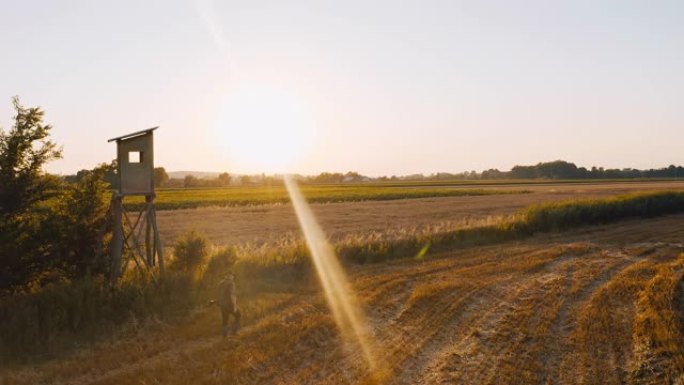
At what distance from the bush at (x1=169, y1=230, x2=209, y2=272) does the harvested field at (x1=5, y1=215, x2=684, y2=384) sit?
2593 mm

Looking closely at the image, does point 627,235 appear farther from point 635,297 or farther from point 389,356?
point 389,356

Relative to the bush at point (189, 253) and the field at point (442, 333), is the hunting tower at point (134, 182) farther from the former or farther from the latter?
the field at point (442, 333)

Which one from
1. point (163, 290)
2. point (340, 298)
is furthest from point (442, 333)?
point (163, 290)

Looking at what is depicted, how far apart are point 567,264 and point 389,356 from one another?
437 inches

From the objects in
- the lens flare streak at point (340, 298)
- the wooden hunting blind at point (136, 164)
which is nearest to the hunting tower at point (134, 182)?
the wooden hunting blind at point (136, 164)

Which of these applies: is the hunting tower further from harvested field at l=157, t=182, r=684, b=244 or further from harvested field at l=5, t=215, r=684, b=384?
harvested field at l=157, t=182, r=684, b=244

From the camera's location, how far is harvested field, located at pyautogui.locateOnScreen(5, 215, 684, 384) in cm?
925

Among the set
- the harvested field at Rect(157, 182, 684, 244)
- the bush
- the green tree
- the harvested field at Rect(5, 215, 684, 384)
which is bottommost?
the harvested field at Rect(5, 215, 684, 384)

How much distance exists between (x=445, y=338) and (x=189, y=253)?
8.53m

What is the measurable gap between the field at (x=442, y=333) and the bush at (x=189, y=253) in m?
1.73

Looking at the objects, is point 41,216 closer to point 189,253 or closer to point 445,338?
point 189,253

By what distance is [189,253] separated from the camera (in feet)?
53.6

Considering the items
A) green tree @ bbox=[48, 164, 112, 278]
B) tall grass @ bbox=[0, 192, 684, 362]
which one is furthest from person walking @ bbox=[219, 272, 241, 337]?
green tree @ bbox=[48, 164, 112, 278]

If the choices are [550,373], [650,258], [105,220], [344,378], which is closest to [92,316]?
[105,220]
